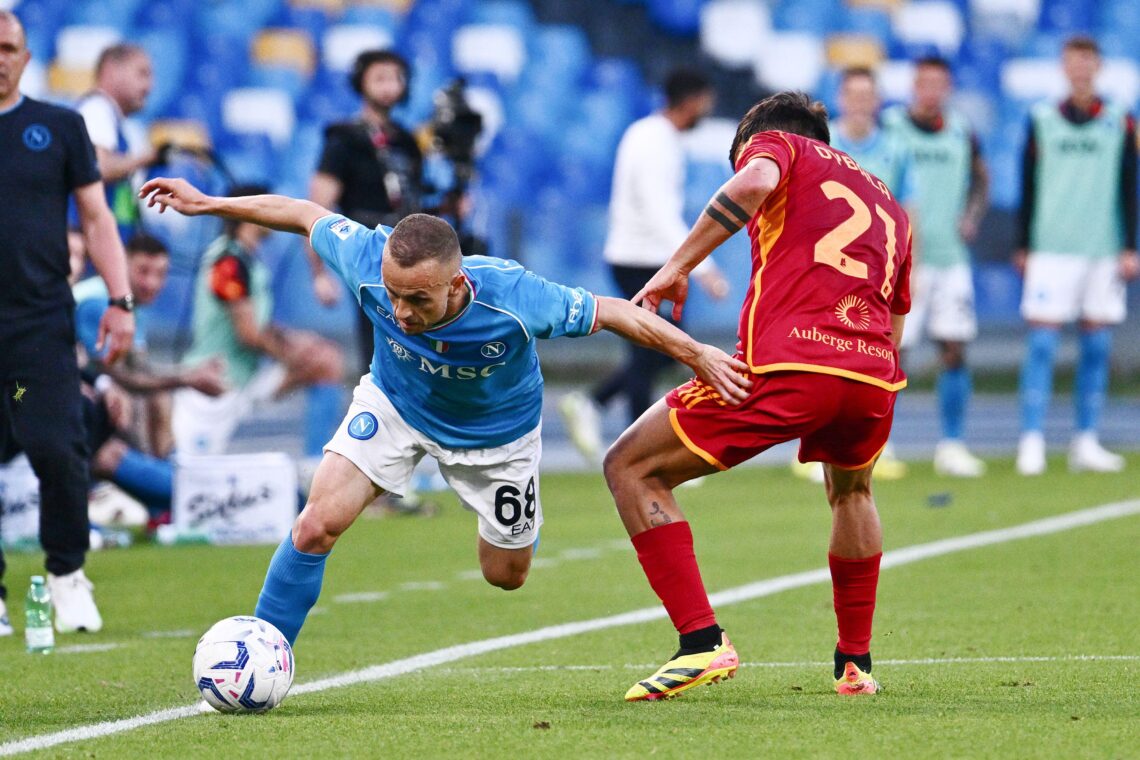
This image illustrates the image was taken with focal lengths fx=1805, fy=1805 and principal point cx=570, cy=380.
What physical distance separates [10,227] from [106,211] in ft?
1.36

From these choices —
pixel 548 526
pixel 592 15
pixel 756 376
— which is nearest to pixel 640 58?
pixel 592 15

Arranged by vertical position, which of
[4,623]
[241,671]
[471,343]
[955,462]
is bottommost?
[955,462]

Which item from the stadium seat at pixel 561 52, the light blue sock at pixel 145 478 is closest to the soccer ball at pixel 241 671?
the light blue sock at pixel 145 478

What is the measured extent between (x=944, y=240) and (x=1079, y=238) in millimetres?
979

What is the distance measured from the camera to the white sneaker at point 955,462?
12.9 m

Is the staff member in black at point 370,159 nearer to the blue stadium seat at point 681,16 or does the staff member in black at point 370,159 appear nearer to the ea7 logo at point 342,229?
the ea7 logo at point 342,229

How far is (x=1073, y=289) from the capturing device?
43.2 feet

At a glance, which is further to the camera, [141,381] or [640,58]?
[640,58]

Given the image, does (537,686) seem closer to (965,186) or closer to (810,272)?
(810,272)

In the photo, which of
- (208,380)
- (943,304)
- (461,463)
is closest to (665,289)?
(461,463)

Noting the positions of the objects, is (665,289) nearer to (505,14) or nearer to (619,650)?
(619,650)

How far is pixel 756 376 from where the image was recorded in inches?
206

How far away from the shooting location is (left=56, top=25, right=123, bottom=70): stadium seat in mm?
20203

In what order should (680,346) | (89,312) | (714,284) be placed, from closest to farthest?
(680,346), (89,312), (714,284)
